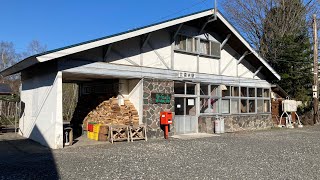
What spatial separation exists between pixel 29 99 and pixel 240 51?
11566mm

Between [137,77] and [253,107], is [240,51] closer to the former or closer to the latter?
[253,107]

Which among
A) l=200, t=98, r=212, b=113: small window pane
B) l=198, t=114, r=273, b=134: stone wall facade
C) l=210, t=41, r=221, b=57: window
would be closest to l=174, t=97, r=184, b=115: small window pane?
l=198, t=114, r=273, b=134: stone wall facade

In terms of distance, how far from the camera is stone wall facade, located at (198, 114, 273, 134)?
52.8ft

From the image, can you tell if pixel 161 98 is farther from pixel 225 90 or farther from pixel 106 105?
pixel 225 90

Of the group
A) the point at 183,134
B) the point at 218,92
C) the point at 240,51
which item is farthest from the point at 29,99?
the point at 240,51

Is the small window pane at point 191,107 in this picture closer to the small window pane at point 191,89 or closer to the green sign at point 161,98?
the small window pane at point 191,89

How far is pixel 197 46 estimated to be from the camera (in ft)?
52.4

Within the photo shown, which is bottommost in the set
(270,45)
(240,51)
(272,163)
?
(272,163)

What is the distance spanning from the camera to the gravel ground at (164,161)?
6972mm

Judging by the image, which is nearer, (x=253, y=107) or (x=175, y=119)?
(x=175, y=119)

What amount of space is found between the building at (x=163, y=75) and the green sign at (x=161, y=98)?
0.05m

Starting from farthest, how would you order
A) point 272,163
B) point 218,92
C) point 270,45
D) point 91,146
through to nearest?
1. point 270,45
2. point 218,92
3. point 91,146
4. point 272,163

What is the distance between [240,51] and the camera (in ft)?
60.2

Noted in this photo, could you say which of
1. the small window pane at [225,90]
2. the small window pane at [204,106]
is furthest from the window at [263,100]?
the small window pane at [204,106]
